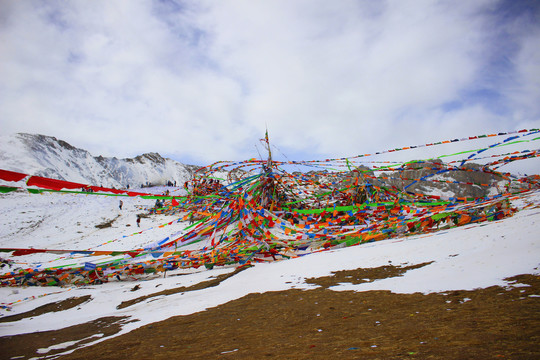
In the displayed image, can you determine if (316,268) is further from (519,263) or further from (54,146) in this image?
(54,146)

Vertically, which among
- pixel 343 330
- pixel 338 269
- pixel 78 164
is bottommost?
pixel 338 269

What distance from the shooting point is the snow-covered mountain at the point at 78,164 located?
60250mm

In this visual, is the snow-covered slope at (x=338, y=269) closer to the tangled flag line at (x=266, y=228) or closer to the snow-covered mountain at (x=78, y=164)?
the tangled flag line at (x=266, y=228)

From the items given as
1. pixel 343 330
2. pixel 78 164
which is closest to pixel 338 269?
pixel 343 330

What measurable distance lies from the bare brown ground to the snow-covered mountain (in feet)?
221

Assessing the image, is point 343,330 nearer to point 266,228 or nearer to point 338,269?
point 338,269

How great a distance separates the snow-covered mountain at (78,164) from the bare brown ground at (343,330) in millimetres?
67259

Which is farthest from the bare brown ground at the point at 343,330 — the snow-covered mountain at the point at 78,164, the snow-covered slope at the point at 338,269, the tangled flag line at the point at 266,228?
the snow-covered mountain at the point at 78,164

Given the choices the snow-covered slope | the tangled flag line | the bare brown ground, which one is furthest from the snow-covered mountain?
the bare brown ground

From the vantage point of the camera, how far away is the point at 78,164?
83.7 meters

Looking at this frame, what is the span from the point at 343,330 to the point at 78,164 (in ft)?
331

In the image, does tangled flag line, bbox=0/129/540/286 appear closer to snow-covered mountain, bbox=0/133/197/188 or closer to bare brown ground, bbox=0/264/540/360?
bare brown ground, bbox=0/264/540/360

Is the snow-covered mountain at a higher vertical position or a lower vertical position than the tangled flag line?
higher

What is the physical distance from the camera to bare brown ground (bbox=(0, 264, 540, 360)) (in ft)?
6.79
